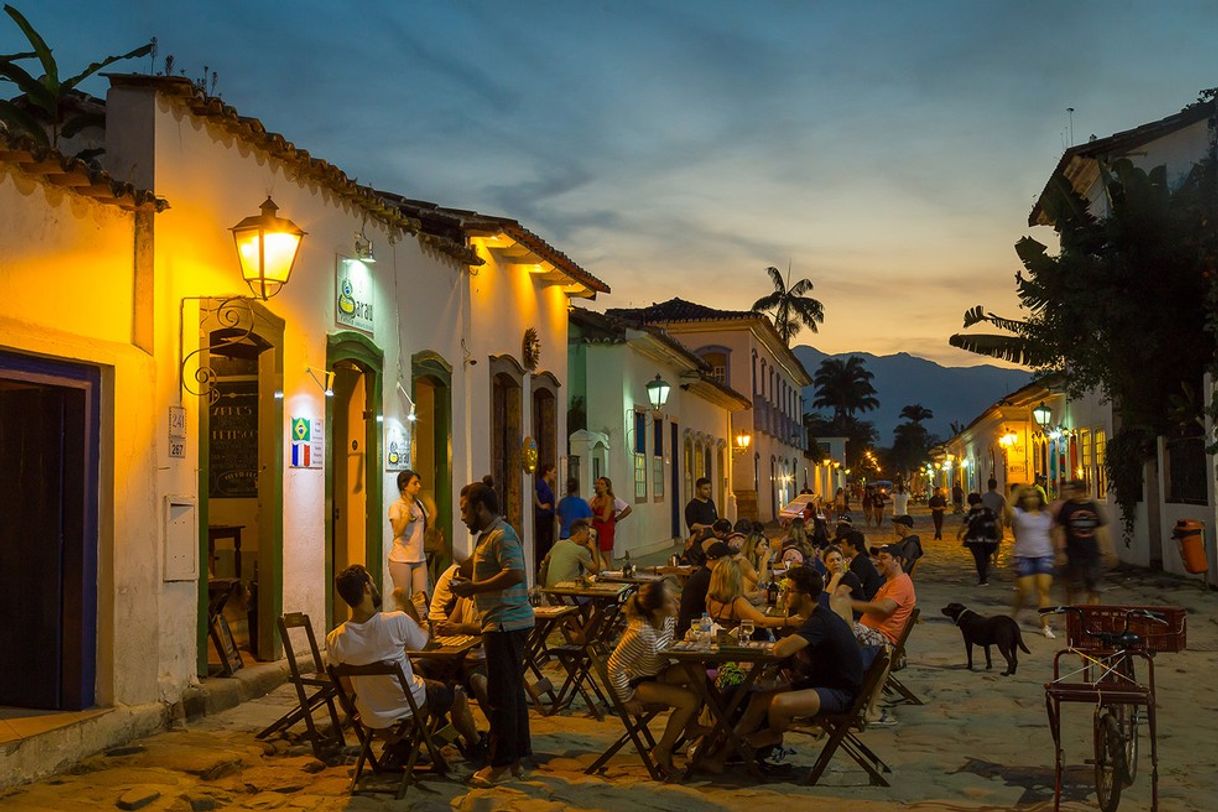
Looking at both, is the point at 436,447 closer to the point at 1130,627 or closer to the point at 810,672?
the point at 810,672

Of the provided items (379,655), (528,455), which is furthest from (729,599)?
(528,455)

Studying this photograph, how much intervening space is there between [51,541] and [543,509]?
951 cm

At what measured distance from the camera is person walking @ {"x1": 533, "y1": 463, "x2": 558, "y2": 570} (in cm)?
1645

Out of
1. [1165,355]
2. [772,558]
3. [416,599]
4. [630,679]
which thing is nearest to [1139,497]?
[1165,355]

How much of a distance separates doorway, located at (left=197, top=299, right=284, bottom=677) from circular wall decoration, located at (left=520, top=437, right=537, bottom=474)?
503cm

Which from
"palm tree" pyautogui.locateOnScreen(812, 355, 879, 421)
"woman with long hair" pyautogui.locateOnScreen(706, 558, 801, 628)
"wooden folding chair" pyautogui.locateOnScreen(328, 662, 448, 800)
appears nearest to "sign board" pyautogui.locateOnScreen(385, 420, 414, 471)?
"woman with long hair" pyautogui.locateOnScreen(706, 558, 801, 628)

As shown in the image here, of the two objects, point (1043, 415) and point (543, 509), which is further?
point (1043, 415)

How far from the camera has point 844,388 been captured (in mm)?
101438

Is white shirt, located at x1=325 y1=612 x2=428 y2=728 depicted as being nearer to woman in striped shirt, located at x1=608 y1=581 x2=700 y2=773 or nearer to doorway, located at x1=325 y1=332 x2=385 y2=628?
woman in striped shirt, located at x1=608 y1=581 x2=700 y2=773

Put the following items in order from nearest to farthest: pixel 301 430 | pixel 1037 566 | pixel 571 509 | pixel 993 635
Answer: pixel 301 430, pixel 993 635, pixel 1037 566, pixel 571 509

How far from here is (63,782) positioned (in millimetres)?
6469

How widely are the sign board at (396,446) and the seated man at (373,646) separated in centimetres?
505

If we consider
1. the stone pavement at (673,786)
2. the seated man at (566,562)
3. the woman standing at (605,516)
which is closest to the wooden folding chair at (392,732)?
the stone pavement at (673,786)

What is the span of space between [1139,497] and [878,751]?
1534 cm
